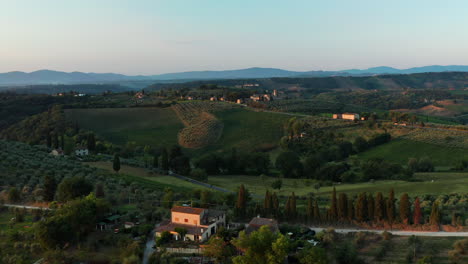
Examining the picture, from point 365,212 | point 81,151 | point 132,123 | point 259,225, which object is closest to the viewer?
point 259,225

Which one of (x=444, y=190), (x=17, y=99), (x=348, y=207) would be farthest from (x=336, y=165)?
(x=17, y=99)

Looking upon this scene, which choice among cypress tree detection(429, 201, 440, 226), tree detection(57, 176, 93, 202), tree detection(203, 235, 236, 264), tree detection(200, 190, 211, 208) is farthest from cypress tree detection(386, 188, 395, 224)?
tree detection(57, 176, 93, 202)

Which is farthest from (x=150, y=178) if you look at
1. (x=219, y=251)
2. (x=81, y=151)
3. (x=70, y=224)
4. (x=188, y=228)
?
(x=219, y=251)

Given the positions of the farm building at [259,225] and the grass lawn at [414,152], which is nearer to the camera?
the farm building at [259,225]

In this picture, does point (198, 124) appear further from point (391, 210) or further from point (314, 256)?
point (314, 256)

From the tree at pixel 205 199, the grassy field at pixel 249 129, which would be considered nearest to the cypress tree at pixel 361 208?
the tree at pixel 205 199

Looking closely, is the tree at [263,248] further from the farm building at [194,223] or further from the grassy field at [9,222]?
the grassy field at [9,222]
